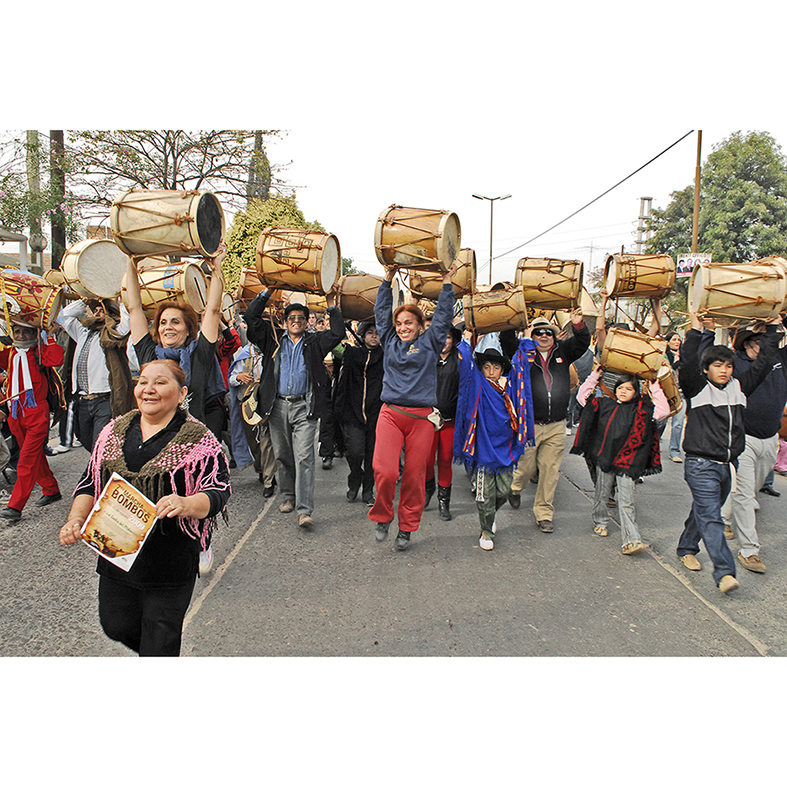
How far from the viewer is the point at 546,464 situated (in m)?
5.55

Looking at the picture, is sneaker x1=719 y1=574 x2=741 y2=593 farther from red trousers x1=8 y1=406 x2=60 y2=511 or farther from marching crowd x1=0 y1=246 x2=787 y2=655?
red trousers x1=8 y1=406 x2=60 y2=511

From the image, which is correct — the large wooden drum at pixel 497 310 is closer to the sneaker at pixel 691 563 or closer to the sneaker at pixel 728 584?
the sneaker at pixel 691 563

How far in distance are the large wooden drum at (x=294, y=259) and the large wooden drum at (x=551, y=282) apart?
1799 mm

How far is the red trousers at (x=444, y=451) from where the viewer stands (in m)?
5.64

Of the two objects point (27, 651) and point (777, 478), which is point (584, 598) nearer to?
point (27, 651)

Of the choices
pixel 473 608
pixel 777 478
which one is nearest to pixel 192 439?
pixel 473 608

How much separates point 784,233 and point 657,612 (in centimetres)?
2478

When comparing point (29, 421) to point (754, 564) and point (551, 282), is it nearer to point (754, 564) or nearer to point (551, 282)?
point (551, 282)

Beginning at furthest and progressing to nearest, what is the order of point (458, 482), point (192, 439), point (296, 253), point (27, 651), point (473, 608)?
point (458, 482), point (296, 253), point (473, 608), point (27, 651), point (192, 439)

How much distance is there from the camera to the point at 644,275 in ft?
16.9

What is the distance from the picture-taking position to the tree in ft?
74.5

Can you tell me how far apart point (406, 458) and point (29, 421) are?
347cm

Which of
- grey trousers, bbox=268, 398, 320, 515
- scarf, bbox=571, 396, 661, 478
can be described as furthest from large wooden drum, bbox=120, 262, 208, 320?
scarf, bbox=571, 396, 661, 478

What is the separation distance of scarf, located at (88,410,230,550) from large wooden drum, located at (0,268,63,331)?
3479 mm
